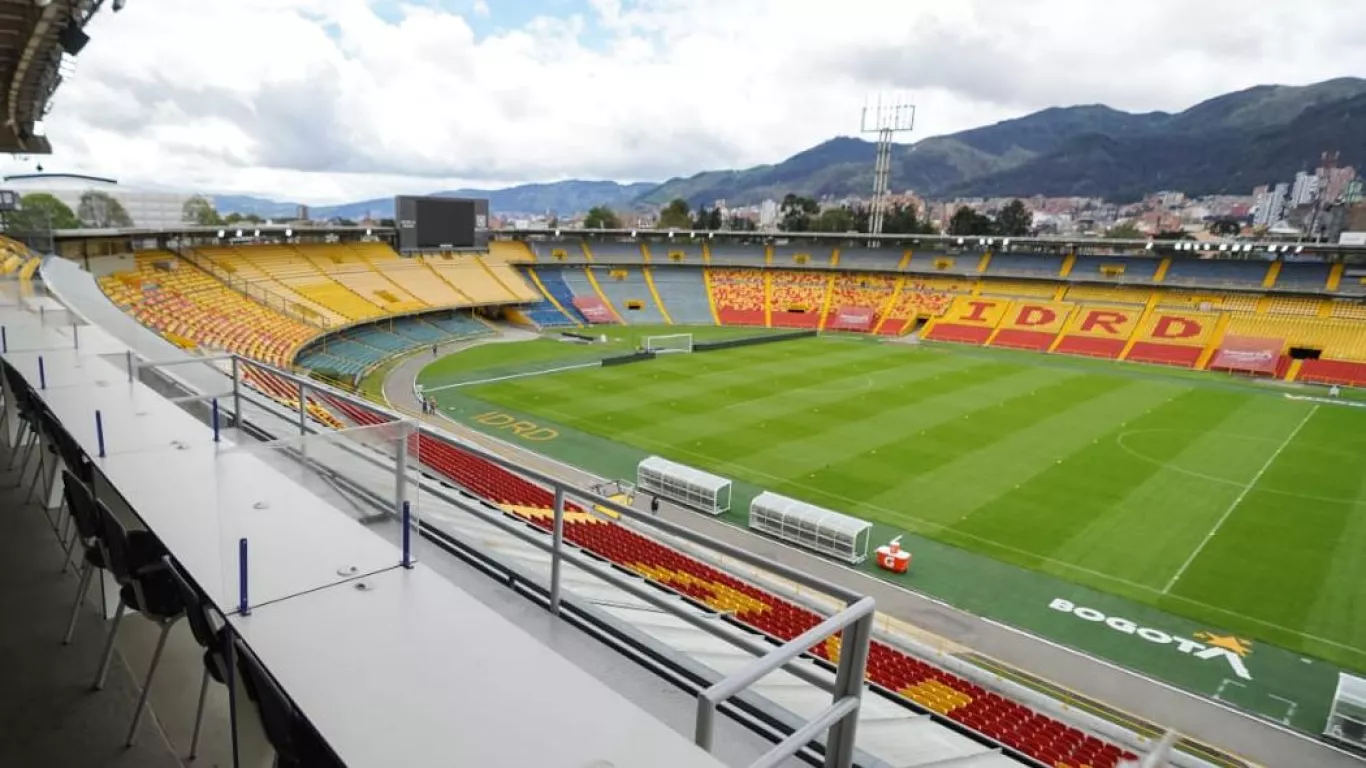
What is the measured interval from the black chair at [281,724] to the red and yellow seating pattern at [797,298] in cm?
5497

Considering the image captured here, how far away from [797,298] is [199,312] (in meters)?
42.2

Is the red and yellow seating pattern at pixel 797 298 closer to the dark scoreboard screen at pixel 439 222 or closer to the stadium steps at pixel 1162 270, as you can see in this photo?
the stadium steps at pixel 1162 270

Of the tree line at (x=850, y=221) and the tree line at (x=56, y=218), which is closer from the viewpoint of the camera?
the tree line at (x=56, y=218)

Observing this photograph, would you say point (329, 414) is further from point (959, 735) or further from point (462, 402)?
point (462, 402)

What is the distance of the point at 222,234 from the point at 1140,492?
4636 cm

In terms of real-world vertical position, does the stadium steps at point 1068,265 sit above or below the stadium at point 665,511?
above

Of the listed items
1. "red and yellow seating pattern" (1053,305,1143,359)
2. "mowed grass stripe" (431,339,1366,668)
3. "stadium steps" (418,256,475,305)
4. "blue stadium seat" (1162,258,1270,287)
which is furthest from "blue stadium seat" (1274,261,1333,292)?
"stadium steps" (418,256,475,305)

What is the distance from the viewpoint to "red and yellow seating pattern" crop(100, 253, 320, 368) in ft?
95.2

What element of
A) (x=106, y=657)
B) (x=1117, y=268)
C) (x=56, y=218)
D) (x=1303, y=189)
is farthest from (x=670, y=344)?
(x=1303, y=189)

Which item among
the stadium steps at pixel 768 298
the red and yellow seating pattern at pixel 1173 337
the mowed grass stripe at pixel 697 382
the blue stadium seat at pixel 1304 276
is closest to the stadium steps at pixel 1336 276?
the blue stadium seat at pixel 1304 276

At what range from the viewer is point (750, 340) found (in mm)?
46875

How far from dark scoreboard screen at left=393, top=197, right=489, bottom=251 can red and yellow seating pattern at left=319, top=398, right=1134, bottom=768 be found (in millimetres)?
37951

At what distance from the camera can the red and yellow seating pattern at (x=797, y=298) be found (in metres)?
57.5

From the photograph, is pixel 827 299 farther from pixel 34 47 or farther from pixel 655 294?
pixel 34 47
